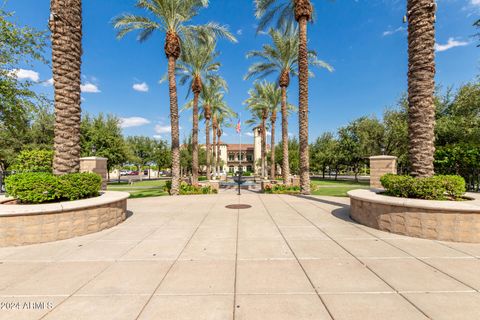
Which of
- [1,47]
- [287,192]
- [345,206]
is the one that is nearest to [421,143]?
[345,206]

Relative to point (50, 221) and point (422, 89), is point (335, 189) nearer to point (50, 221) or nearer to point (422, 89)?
point (422, 89)

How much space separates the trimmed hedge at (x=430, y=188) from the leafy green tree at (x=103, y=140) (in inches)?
1227

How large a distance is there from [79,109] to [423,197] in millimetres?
11182

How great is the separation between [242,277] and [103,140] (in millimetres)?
31327

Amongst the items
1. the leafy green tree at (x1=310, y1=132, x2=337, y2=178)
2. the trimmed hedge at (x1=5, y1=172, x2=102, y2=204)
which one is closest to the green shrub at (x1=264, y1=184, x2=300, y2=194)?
the trimmed hedge at (x1=5, y1=172, x2=102, y2=204)

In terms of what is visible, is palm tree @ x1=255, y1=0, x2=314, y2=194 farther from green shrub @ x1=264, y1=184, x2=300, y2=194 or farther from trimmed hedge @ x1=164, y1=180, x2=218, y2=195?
trimmed hedge @ x1=164, y1=180, x2=218, y2=195

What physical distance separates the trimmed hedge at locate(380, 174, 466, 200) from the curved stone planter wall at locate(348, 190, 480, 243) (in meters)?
0.54

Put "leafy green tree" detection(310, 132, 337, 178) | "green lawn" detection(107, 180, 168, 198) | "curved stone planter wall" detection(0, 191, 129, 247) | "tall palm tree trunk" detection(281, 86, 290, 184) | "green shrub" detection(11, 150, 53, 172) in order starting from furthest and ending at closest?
"leafy green tree" detection(310, 132, 337, 178), "tall palm tree trunk" detection(281, 86, 290, 184), "green lawn" detection(107, 180, 168, 198), "green shrub" detection(11, 150, 53, 172), "curved stone planter wall" detection(0, 191, 129, 247)

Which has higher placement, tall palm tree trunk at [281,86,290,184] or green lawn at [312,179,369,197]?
tall palm tree trunk at [281,86,290,184]

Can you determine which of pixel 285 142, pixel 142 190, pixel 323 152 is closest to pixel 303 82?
pixel 285 142

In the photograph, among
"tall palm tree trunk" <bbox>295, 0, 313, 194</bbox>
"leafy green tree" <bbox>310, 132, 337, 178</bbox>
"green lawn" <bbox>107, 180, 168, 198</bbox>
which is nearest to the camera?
"tall palm tree trunk" <bbox>295, 0, 313, 194</bbox>

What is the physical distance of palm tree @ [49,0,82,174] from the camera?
702 centimetres

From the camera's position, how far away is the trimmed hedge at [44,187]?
5.96m

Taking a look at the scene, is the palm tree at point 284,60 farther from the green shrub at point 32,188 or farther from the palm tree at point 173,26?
the green shrub at point 32,188
